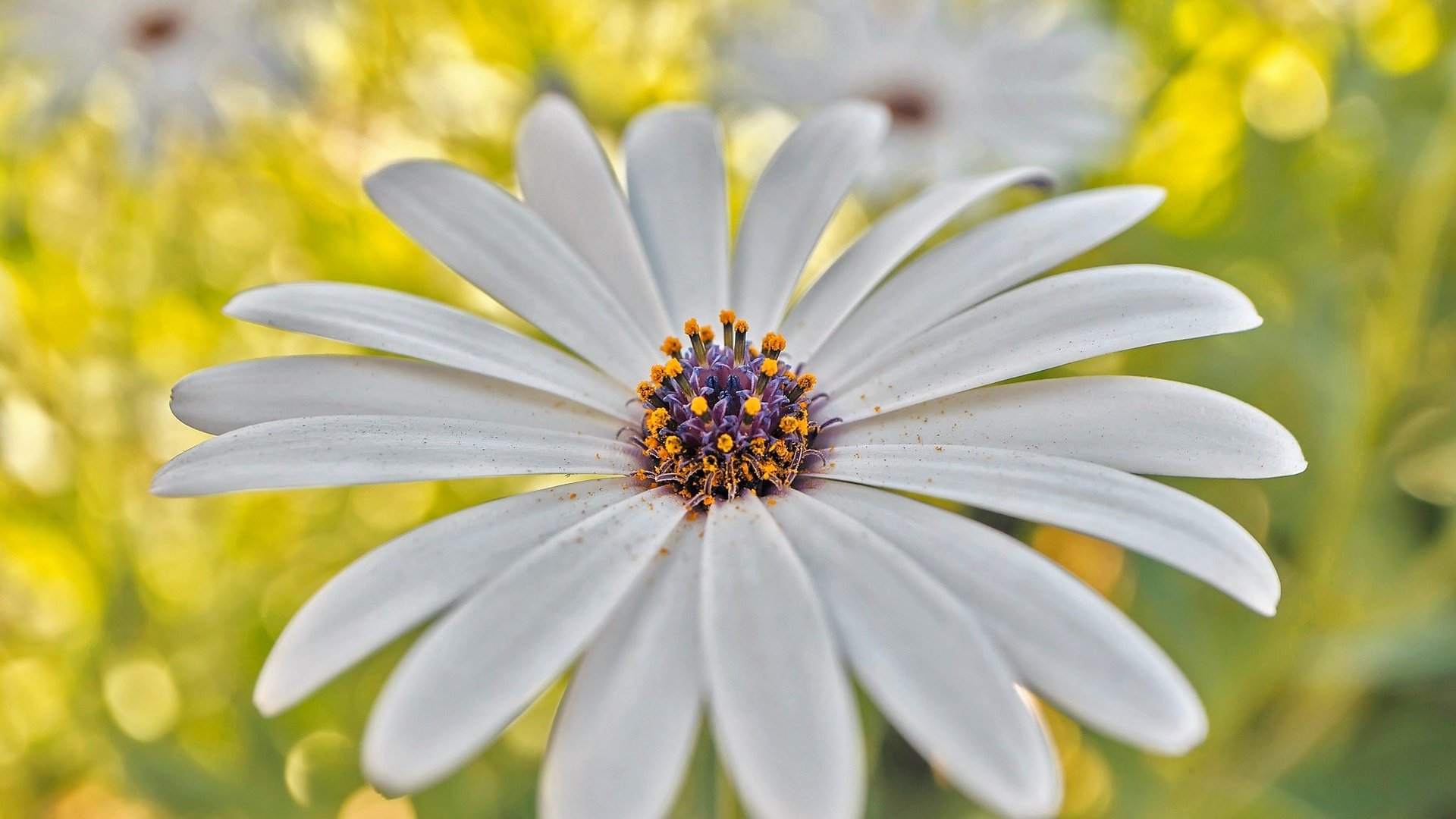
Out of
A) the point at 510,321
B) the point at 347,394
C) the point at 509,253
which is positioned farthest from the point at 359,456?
the point at 510,321

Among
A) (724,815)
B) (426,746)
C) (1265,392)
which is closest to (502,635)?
(426,746)

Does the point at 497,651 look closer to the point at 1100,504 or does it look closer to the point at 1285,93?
the point at 1100,504

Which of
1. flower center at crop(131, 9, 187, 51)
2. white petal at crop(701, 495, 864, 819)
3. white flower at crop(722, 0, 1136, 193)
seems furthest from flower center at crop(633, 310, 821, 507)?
flower center at crop(131, 9, 187, 51)

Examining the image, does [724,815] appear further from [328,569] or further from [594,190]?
[328,569]

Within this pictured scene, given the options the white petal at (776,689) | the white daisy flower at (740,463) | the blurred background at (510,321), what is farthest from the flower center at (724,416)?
the blurred background at (510,321)

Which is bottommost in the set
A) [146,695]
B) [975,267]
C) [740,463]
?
[146,695]
